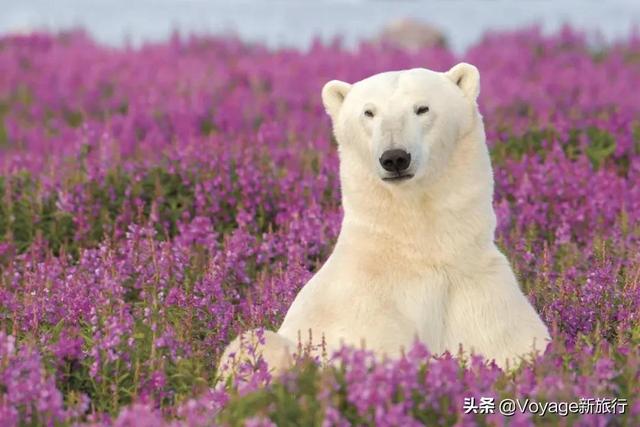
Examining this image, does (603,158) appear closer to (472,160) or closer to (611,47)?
(472,160)

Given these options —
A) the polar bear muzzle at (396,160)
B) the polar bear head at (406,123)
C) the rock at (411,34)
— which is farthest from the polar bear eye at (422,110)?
the rock at (411,34)

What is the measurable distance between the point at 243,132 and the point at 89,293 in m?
6.21

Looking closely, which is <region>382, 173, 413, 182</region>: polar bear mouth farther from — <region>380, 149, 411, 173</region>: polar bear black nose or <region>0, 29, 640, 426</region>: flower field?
<region>0, 29, 640, 426</region>: flower field

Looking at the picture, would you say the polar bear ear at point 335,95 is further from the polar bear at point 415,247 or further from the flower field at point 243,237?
the flower field at point 243,237

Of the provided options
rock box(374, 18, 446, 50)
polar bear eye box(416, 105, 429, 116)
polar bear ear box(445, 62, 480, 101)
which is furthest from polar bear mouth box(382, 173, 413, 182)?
rock box(374, 18, 446, 50)

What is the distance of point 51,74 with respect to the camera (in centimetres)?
1536

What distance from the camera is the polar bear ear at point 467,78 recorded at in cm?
468

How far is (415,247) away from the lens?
439 cm

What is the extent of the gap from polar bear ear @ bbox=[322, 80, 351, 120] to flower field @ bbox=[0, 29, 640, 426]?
3.37 feet

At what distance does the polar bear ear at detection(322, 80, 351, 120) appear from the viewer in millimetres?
4805

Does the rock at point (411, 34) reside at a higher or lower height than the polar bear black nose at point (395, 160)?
higher

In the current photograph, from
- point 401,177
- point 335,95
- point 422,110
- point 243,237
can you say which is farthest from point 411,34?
point 401,177

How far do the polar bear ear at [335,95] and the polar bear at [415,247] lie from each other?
0.65 feet

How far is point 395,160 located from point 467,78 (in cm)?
72
